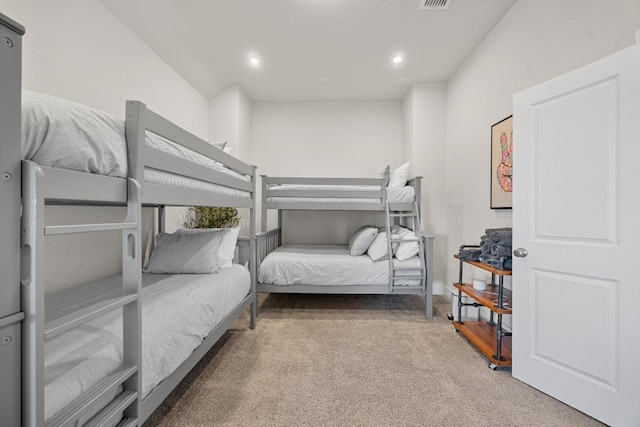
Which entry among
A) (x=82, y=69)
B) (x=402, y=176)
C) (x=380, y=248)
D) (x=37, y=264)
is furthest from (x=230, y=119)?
(x=37, y=264)

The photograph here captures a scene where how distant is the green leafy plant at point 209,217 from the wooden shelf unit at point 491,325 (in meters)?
2.66

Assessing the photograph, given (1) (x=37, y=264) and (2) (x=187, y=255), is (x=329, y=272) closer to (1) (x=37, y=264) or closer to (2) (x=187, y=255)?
(2) (x=187, y=255)

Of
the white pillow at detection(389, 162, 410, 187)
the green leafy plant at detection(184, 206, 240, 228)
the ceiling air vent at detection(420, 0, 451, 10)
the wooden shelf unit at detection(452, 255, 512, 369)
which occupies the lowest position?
the wooden shelf unit at detection(452, 255, 512, 369)

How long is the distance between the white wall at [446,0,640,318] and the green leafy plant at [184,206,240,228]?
9.09 ft

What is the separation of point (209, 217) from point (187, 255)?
119cm

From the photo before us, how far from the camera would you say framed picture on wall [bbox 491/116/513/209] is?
7.54 feet

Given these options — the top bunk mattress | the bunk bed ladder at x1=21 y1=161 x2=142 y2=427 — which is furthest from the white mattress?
the bunk bed ladder at x1=21 y1=161 x2=142 y2=427

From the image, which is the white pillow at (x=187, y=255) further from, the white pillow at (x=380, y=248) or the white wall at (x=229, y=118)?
the white wall at (x=229, y=118)

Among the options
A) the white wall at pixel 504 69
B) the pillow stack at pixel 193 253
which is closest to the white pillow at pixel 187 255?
the pillow stack at pixel 193 253

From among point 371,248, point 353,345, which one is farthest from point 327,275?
point 353,345

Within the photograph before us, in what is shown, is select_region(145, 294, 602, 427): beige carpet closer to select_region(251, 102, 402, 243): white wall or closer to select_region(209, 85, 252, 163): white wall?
select_region(251, 102, 402, 243): white wall

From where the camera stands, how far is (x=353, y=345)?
2.24 metres

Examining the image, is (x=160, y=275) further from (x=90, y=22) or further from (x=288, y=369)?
(x=90, y=22)

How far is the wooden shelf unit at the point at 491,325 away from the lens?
192 cm
